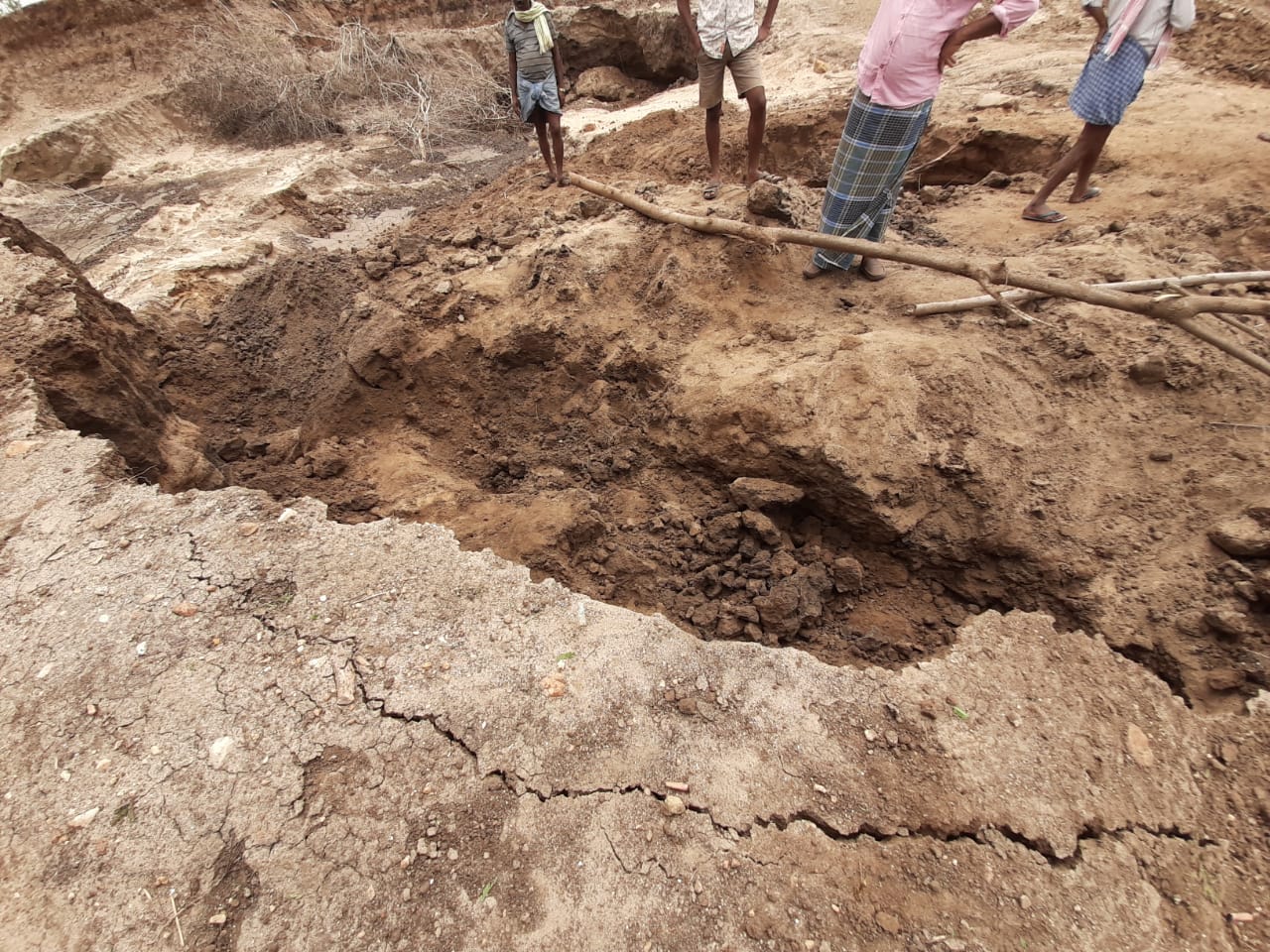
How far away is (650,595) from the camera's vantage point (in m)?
2.24

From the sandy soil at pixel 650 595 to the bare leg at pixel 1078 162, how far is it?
0.27 metres

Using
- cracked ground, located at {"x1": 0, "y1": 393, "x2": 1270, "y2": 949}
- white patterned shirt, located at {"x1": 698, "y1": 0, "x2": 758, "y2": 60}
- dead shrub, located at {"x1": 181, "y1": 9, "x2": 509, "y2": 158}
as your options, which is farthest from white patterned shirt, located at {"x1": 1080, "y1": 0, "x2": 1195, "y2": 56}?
dead shrub, located at {"x1": 181, "y1": 9, "x2": 509, "y2": 158}

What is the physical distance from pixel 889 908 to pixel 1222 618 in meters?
1.36

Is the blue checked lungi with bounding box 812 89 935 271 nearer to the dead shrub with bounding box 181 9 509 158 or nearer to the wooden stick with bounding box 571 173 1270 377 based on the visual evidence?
the wooden stick with bounding box 571 173 1270 377

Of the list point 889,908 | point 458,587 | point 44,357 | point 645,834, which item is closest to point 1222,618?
point 889,908

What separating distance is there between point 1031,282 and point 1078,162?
1.80 meters

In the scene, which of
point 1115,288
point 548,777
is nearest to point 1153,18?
point 1115,288

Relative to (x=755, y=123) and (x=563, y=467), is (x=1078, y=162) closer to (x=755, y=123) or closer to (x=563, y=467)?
(x=755, y=123)

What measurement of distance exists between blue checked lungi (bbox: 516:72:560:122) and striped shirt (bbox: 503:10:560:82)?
0.13ft

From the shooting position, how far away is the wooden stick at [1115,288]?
95.1 inches

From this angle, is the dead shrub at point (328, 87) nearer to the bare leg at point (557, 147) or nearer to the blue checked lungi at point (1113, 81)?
the bare leg at point (557, 147)

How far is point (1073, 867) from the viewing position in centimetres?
138

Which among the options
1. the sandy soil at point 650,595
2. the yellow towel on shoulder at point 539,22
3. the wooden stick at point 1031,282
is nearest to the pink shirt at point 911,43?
the wooden stick at point 1031,282

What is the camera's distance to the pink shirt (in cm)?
247
